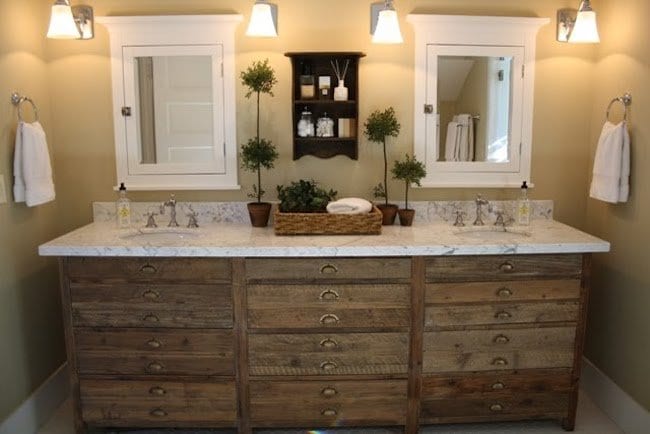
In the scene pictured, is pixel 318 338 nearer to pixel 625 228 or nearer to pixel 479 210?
pixel 479 210

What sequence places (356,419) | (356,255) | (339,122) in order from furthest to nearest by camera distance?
1. (339,122)
2. (356,419)
3. (356,255)

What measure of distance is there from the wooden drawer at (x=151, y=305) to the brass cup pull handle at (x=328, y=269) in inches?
15.7

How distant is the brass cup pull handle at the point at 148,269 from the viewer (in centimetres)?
233

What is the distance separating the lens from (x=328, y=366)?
94.9 inches

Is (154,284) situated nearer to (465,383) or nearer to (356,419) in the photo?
(356,419)

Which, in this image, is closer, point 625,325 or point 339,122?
point 625,325

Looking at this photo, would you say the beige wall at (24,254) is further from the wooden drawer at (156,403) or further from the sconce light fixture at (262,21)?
the sconce light fixture at (262,21)

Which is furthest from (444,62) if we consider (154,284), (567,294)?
(154,284)

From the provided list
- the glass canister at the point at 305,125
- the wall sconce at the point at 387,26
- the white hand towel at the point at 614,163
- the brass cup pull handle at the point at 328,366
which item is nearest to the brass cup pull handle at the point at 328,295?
the brass cup pull handle at the point at 328,366

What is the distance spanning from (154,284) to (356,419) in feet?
3.49

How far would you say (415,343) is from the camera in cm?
240

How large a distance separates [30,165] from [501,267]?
6.88 ft

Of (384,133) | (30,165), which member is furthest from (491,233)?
(30,165)

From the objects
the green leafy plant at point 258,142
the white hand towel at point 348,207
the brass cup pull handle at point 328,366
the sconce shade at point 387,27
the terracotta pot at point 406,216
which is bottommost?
the brass cup pull handle at point 328,366
